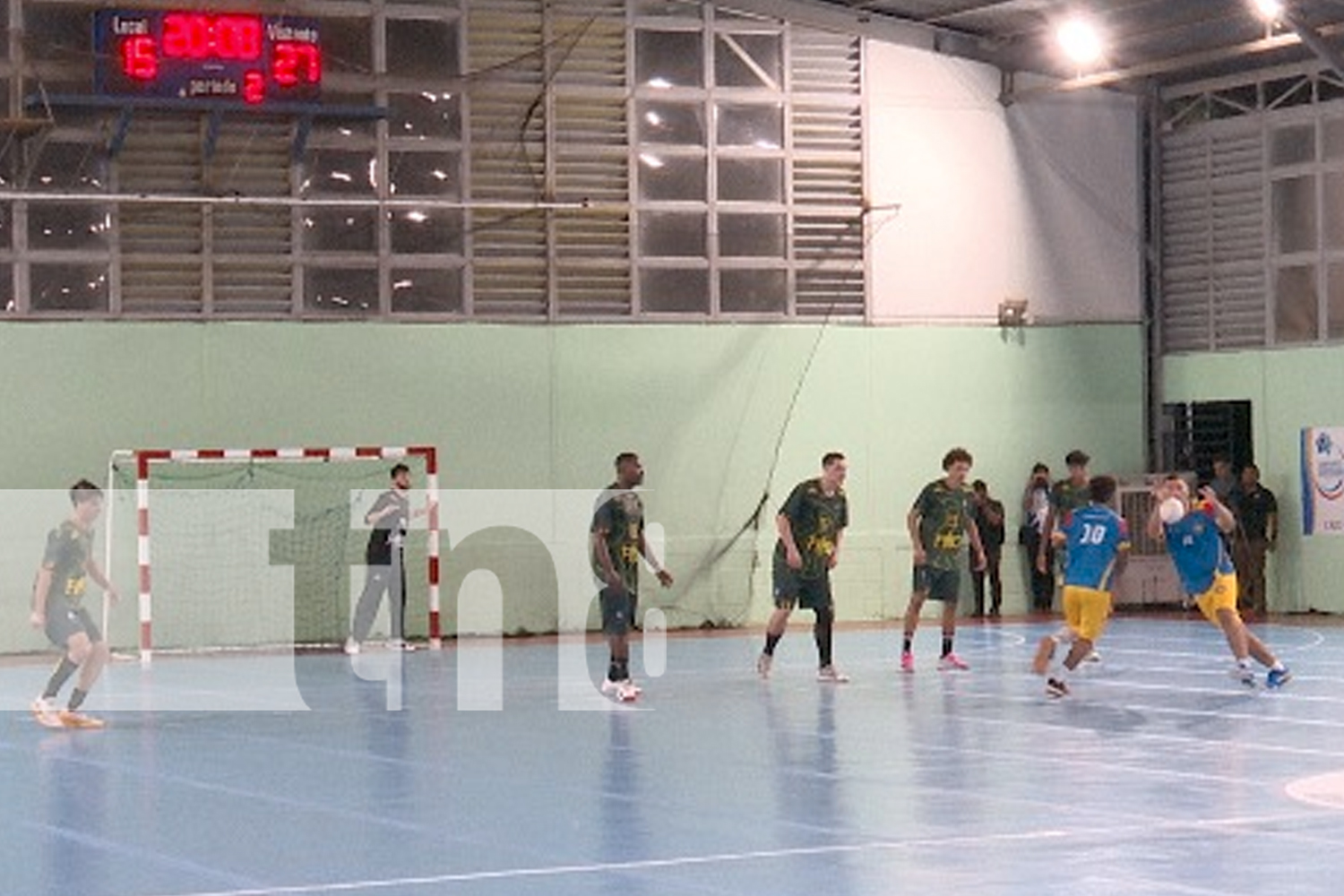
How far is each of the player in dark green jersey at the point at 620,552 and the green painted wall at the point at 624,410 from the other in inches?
442

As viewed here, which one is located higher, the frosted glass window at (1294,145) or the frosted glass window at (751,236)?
the frosted glass window at (1294,145)

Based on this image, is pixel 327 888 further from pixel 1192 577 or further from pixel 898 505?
pixel 898 505

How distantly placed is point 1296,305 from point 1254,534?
354 centimetres

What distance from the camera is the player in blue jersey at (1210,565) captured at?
83.0ft

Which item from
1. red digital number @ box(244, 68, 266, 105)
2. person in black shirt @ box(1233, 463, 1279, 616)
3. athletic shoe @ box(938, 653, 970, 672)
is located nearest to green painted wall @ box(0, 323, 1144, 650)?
person in black shirt @ box(1233, 463, 1279, 616)

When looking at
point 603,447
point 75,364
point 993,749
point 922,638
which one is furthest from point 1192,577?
point 75,364

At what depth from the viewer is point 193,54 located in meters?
33.1

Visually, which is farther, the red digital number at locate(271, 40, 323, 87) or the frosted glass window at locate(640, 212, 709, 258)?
the frosted glass window at locate(640, 212, 709, 258)

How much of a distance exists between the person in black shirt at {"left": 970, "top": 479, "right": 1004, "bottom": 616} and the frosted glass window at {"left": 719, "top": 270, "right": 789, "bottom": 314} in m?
4.01

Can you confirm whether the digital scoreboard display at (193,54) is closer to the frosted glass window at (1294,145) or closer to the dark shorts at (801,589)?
the dark shorts at (801,589)

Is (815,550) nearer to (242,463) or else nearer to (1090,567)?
(1090,567)

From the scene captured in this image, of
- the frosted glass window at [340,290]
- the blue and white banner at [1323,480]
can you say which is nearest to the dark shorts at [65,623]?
the frosted glass window at [340,290]

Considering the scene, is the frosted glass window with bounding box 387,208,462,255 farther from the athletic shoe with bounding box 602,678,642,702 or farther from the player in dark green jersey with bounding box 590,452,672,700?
the athletic shoe with bounding box 602,678,642,702

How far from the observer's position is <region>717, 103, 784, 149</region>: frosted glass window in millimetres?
37875
